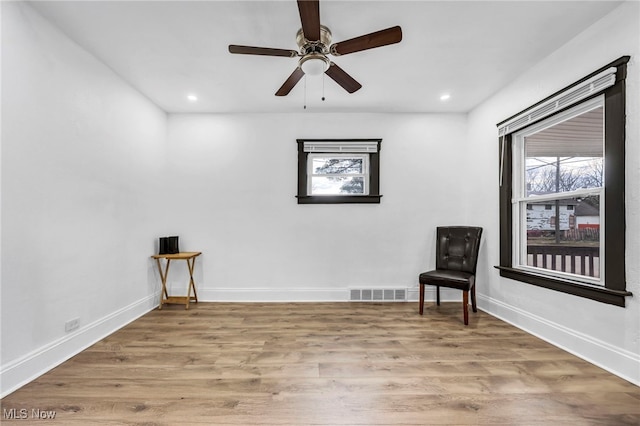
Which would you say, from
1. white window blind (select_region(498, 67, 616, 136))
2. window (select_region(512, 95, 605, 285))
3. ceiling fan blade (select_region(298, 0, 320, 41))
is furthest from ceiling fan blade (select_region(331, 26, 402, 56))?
window (select_region(512, 95, 605, 285))

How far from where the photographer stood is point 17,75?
1.83m

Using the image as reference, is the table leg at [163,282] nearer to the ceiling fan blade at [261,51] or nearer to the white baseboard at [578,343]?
the ceiling fan blade at [261,51]

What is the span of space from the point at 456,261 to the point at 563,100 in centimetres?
186

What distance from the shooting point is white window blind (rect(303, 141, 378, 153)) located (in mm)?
3715

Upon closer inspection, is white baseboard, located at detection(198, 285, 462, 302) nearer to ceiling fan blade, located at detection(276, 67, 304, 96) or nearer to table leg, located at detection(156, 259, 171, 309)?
table leg, located at detection(156, 259, 171, 309)

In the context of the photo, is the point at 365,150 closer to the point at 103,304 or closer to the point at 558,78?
the point at 558,78

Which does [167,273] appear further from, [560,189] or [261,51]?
[560,189]

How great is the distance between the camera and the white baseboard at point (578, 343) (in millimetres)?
1869

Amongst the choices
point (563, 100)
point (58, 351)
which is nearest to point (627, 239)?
point (563, 100)

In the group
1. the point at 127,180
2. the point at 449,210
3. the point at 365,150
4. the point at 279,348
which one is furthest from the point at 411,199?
the point at 127,180

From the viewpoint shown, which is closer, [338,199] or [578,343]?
[578,343]

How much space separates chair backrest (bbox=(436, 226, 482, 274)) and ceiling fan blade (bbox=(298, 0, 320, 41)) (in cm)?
267

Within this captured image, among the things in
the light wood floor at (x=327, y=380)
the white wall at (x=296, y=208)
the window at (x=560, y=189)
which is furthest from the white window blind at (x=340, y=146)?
the light wood floor at (x=327, y=380)

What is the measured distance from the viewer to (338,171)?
384cm
